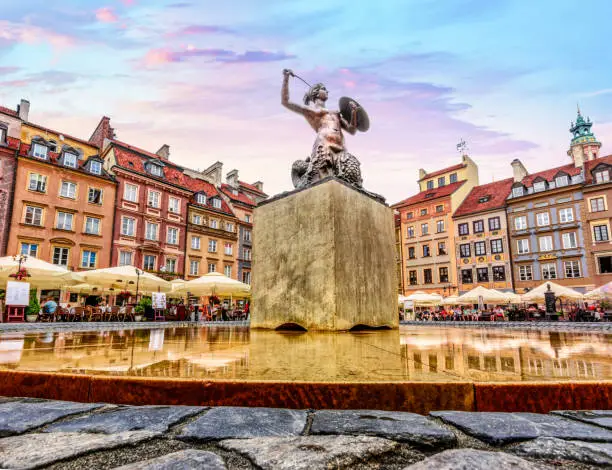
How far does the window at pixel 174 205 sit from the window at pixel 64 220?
7763 millimetres

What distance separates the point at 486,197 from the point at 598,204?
379 inches

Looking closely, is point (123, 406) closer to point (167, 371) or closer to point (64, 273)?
point (167, 371)

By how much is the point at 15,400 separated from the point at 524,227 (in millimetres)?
39857

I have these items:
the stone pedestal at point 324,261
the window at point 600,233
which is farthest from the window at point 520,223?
the stone pedestal at point 324,261

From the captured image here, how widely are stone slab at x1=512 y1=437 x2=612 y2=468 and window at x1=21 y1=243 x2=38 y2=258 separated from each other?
28805mm

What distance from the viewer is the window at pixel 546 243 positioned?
3319 cm

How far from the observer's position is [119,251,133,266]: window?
92.2 feet

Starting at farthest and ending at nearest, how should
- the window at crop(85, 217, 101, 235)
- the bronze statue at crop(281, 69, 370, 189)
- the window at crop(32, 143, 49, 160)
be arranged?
the window at crop(85, 217, 101, 235), the window at crop(32, 143, 49, 160), the bronze statue at crop(281, 69, 370, 189)

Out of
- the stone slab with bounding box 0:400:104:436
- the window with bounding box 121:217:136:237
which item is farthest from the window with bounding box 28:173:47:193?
the stone slab with bounding box 0:400:104:436

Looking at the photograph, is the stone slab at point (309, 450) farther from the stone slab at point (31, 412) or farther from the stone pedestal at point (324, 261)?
the stone pedestal at point (324, 261)

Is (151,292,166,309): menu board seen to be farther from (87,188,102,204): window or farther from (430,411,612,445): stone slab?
(430,411,612,445): stone slab

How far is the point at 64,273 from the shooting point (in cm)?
1505

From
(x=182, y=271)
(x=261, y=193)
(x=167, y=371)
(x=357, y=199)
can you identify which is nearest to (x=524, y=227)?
(x=261, y=193)

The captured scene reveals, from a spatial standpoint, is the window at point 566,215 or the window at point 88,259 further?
the window at point 566,215
